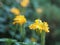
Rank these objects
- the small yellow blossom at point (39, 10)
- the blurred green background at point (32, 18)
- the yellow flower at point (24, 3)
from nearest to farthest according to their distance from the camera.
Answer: the blurred green background at point (32, 18)
the yellow flower at point (24, 3)
the small yellow blossom at point (39, 10)

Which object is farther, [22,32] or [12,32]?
[12,32]

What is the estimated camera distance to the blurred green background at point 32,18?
5.27ft

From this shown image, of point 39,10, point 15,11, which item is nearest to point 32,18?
point 15,11

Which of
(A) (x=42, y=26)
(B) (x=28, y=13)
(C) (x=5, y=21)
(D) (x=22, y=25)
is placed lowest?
(A) (x=42, y=26)

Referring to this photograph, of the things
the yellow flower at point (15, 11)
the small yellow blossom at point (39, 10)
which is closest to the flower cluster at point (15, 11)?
the yellow flower at point (15, 11)

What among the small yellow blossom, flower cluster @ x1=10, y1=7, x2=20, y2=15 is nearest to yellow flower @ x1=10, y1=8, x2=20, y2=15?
flower cluster @ x1=10, y1=7, x2=20, y2=15

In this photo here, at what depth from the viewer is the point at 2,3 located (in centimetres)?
189

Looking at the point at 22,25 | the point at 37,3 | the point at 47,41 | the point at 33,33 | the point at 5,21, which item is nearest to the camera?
the point at 22,25

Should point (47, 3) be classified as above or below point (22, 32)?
above

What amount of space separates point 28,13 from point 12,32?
32 centimetres

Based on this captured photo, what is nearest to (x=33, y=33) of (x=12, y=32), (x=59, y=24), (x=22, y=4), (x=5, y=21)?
(x=12, y=32)

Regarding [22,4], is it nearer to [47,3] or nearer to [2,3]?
[2,3]

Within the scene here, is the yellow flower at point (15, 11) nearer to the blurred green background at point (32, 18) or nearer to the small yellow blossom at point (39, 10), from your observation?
the blurred green background at point (32, 18)

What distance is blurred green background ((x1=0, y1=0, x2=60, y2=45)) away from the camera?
1605mm
